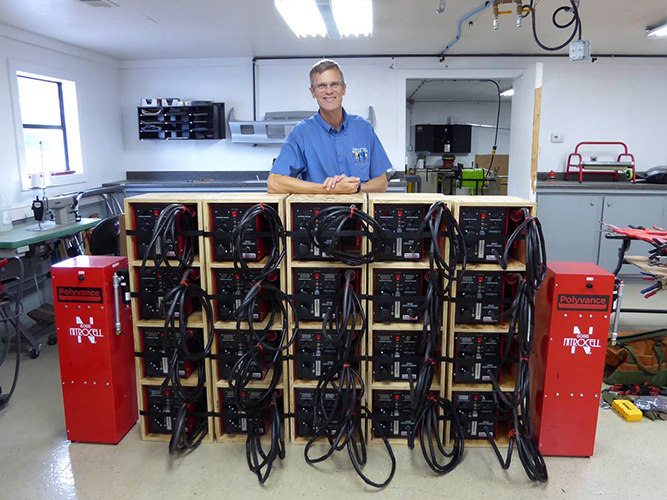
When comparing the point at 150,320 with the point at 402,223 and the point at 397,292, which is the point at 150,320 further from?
the point at 402,223

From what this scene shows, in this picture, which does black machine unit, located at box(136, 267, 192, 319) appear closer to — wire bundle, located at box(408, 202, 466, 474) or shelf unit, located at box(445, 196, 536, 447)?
wire bundle, located at box(408, 202, 466, 474)

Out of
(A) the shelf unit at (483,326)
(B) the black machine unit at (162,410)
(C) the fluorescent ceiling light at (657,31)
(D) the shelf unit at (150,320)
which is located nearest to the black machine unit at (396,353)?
(A) the shelf unit at (483,326)

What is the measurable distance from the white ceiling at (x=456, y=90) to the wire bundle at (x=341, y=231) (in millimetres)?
6874

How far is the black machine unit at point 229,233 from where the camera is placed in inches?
93.3

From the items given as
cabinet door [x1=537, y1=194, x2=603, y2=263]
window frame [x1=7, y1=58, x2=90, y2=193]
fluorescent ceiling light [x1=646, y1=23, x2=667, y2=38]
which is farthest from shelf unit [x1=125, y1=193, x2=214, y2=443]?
fluorescent ceiling light [x1=646, y1=23, x2=667, y2=38]

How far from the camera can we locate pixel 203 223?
2365 mm

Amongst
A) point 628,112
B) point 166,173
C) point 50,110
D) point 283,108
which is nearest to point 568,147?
point 628,112

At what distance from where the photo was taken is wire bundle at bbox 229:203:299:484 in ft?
7.32

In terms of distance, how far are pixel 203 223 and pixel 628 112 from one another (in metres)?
6.00

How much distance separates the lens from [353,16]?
420 cm

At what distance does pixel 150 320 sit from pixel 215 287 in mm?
381

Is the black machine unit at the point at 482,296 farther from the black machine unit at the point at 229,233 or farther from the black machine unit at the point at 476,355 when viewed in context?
the black machine unit at the point at 229,233

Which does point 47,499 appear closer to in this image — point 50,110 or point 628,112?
point 50,110

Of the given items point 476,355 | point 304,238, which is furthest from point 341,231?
point 476,355
